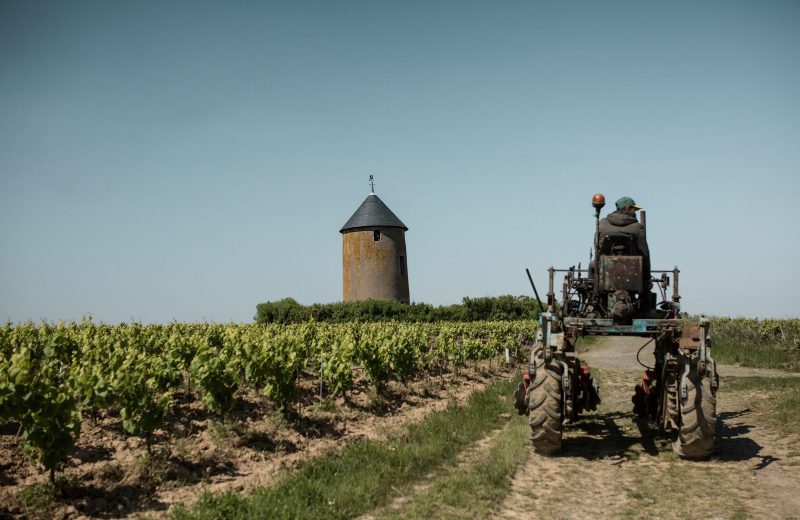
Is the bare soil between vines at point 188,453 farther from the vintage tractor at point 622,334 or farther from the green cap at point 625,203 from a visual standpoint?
the green cap at point 625,203

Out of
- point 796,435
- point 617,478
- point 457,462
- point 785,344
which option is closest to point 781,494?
point 617,478

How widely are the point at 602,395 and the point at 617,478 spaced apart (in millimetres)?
7012

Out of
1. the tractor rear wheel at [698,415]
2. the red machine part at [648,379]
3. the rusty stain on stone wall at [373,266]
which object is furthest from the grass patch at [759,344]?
the rusty stain on stone wall at [373,266]

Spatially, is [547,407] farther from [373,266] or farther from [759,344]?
[373,266]

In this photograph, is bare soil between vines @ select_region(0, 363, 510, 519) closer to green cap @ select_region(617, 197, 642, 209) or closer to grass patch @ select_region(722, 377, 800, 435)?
green cap @ select_region(617, 197, 642, 209)

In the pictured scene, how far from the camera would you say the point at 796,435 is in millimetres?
9492

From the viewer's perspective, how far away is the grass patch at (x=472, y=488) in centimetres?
632

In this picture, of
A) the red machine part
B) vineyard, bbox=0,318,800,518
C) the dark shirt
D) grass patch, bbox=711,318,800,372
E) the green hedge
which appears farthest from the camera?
the green hedge

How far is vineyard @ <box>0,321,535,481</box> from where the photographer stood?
682 centimetres

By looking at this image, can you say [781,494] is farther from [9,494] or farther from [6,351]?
[6,351]

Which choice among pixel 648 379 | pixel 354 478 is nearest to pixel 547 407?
pixel 354 478

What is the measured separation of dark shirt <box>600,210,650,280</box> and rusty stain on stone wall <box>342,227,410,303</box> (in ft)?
101

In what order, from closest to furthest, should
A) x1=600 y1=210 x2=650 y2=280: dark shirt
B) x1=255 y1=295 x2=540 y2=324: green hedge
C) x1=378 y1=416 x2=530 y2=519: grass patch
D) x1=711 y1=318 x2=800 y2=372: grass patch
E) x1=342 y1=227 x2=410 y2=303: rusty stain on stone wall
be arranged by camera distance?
x1=378 y1=416 x2=530 y2=519: grass patch → x1=600 y1=210 x2=650 y2=280: dark shirt → x1=711 y1=318 x2=800 y2=372: grass patch → x1=255 y1=295 x2=540 y2=324: green hedge → x1=342 y1=227 x2=410 y2=303: rusty stain on stone wall

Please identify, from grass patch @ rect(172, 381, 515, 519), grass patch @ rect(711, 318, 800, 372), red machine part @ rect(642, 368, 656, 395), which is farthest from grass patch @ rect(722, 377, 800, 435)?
grass patch @ rect(711, 318, 800, 372)
